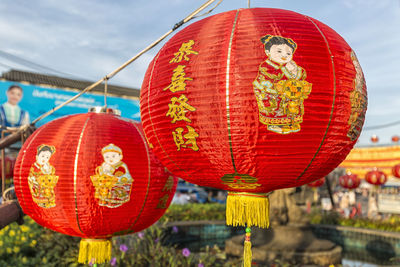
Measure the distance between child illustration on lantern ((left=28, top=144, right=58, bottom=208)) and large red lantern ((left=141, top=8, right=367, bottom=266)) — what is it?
3.57 feet

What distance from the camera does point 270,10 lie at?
1939mm

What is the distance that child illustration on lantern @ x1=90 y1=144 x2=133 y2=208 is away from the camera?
99.6 inches

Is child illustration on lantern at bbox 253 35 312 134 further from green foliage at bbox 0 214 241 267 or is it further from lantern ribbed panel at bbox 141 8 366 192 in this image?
green foliage at bbox 0 214 241 267

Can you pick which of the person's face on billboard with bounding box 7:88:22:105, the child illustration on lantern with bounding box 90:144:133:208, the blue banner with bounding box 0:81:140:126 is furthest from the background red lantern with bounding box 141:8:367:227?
the person's face on billboard with bounding box 7:88:22:105

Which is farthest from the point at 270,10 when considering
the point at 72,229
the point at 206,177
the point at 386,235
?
the point at 386,235

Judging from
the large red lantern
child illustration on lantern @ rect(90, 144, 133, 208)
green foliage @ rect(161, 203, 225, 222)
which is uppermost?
the large red lantern

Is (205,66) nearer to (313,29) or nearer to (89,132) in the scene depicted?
(313,29)

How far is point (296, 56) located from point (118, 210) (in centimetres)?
174

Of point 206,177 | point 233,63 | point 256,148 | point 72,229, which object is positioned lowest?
point 72,229

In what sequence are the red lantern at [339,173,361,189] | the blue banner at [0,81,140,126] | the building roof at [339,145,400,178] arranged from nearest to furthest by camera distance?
the red lantern at [339,173,361,189], the building roof at [339,145,400,178], the blue banner at [0,81,140,126]

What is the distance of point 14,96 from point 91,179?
58.6 feet

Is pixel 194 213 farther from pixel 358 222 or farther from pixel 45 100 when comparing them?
pixel 45 100

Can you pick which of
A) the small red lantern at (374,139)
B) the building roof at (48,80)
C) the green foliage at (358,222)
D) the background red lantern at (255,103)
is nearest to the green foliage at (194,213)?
the green foliage at (358,222)

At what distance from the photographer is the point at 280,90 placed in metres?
1.60
